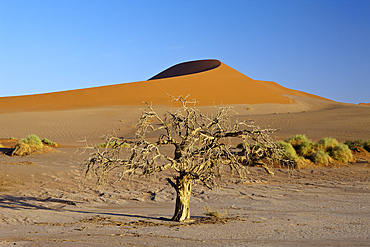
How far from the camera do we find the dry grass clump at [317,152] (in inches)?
692

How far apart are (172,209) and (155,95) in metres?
54.6

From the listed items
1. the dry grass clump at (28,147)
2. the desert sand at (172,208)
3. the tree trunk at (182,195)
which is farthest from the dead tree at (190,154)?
the dry grass clump at (28,147)

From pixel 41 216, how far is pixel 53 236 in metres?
2.12

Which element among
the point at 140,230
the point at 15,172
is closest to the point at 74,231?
the point at 140,230

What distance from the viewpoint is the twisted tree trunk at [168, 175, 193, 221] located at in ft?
25.2

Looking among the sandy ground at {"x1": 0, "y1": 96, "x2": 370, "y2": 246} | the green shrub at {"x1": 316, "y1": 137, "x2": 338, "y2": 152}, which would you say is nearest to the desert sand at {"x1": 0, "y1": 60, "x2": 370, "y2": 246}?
the sandy ground at {"x1": 0, "y1": 96, "x2": 370, "y2": 246}

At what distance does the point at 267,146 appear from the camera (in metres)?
7.32

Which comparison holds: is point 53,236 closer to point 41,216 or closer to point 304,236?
point 41,216

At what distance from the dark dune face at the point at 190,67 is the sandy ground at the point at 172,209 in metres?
79.7

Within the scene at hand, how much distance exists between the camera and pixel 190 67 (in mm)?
101562

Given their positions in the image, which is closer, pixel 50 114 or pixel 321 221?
pixel 321 221

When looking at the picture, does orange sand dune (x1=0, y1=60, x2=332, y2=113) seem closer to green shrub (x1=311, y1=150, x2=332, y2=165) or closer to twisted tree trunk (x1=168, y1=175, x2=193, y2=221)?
green shrub (x1=311, y1=150, x2=332, y2=165)

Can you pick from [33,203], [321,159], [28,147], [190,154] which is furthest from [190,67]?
[190,154]

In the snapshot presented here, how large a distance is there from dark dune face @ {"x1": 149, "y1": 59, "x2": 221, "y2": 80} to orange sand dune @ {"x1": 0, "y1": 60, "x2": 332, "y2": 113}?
13671 millimetres
